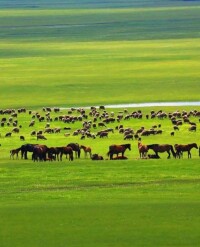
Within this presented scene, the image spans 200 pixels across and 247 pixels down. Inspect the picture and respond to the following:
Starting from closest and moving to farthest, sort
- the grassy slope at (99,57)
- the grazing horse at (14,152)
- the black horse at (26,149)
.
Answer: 1. the black horse at (26,149)
2. the grazing horse at (14,152)
3. the grassy slope at (99,57)

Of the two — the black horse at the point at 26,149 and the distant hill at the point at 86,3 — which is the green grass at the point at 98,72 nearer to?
the black horse at the point at 26,149

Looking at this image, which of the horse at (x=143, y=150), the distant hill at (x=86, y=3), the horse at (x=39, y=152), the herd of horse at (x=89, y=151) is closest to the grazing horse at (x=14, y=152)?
the herd of horse at (x=89, y=151)

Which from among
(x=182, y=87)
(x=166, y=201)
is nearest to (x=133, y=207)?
(x=166, y=201)

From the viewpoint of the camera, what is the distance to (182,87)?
52062 mm

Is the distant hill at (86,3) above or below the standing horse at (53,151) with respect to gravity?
above

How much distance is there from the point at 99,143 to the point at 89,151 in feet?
9.04

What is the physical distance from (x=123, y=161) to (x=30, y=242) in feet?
34.2

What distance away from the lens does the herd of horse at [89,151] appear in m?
29.6

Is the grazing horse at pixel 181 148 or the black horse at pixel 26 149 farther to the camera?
the grazing horse at pixel 181 148

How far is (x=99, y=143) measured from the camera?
33.4 metres

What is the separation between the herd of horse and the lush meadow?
299 millimetres

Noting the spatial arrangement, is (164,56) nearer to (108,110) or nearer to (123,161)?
(108,110)

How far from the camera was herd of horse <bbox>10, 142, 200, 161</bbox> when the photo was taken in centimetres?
2959

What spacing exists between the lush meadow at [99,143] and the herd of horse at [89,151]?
0.30 m
